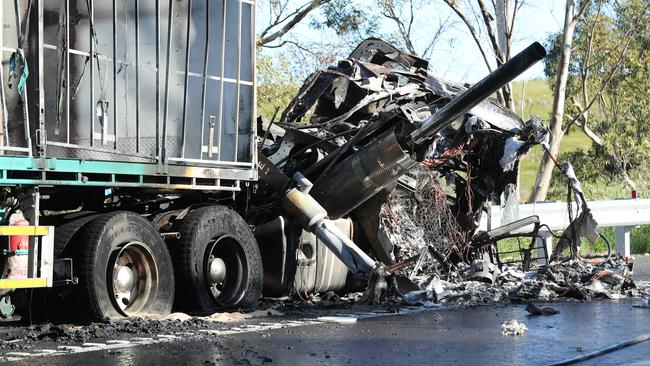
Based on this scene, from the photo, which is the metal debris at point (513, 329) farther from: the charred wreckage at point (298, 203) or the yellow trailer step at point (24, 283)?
the yellow trailer step at point (24, 283)

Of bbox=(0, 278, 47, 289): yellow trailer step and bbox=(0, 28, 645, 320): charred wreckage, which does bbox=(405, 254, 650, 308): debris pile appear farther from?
bbox=(0, 278, 47, 289): yellow trailer step

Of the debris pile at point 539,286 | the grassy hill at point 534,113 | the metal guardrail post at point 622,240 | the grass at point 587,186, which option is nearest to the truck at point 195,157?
the debris pile at point 539,286

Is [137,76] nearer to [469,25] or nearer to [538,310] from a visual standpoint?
[538,310]

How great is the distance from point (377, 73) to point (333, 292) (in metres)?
2.95

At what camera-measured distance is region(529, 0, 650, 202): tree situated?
31.8m

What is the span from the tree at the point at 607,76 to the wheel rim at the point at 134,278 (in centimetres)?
2191

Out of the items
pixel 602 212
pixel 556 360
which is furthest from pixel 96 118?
pixel 602 212

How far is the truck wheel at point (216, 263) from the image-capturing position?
10.9 meters

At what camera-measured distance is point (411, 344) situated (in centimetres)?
854

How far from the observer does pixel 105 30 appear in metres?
10.0

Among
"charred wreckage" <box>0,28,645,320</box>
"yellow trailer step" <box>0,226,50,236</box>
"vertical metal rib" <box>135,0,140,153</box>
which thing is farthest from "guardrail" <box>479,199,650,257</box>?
"yellow trailer step" <box>0,226,50,236</box>

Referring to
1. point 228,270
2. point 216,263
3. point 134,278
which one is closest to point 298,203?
point 228,270

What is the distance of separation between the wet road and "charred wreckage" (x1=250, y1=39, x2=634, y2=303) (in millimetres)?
1886

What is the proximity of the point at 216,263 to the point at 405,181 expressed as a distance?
116 inches
